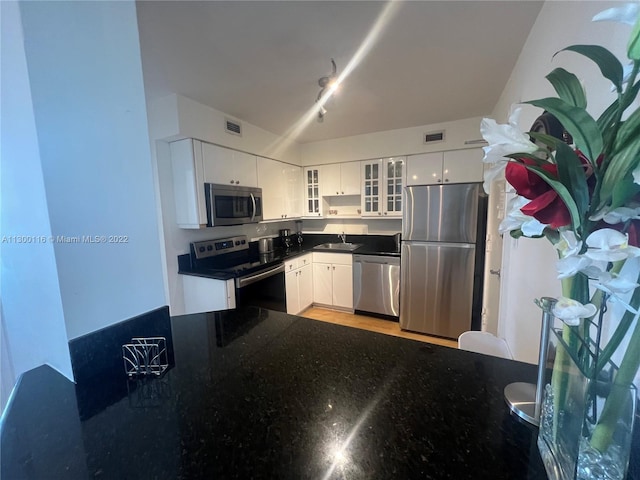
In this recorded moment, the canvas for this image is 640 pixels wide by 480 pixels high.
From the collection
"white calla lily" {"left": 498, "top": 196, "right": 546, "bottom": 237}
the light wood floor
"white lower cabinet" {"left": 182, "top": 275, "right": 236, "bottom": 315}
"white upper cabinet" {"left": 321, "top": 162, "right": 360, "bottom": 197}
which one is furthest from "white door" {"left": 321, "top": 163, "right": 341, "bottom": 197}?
"white calla lily" {"left": 498, "top": 196, "right": 546, "bottom": 237}

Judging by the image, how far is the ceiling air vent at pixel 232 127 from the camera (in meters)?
2.61

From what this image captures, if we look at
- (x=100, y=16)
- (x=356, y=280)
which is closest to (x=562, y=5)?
(x=100, y=16)

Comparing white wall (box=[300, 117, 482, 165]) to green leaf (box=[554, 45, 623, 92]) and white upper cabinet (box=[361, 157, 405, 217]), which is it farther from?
green leaf (box=[554, 45, 623, 92])

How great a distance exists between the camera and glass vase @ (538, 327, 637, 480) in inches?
17.1

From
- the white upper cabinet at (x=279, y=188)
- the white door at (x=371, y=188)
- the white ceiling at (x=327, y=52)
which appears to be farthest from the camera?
the white door at (x=371, y=188)

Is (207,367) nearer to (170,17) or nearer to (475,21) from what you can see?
(170,17)

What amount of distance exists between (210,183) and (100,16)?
5.42ft

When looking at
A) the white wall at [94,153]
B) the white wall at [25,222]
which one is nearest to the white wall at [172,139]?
the white wall at [25,222]

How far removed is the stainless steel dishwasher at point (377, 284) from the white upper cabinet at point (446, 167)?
1045 millimetres

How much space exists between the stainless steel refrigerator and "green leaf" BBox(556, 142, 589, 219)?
8.25ft

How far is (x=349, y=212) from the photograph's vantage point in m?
3.83

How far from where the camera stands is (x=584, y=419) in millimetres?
467

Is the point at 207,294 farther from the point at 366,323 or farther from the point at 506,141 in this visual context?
the point at 506,141

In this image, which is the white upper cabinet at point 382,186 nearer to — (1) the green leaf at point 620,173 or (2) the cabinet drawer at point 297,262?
(2) the cabinet drawer at point 297,262
